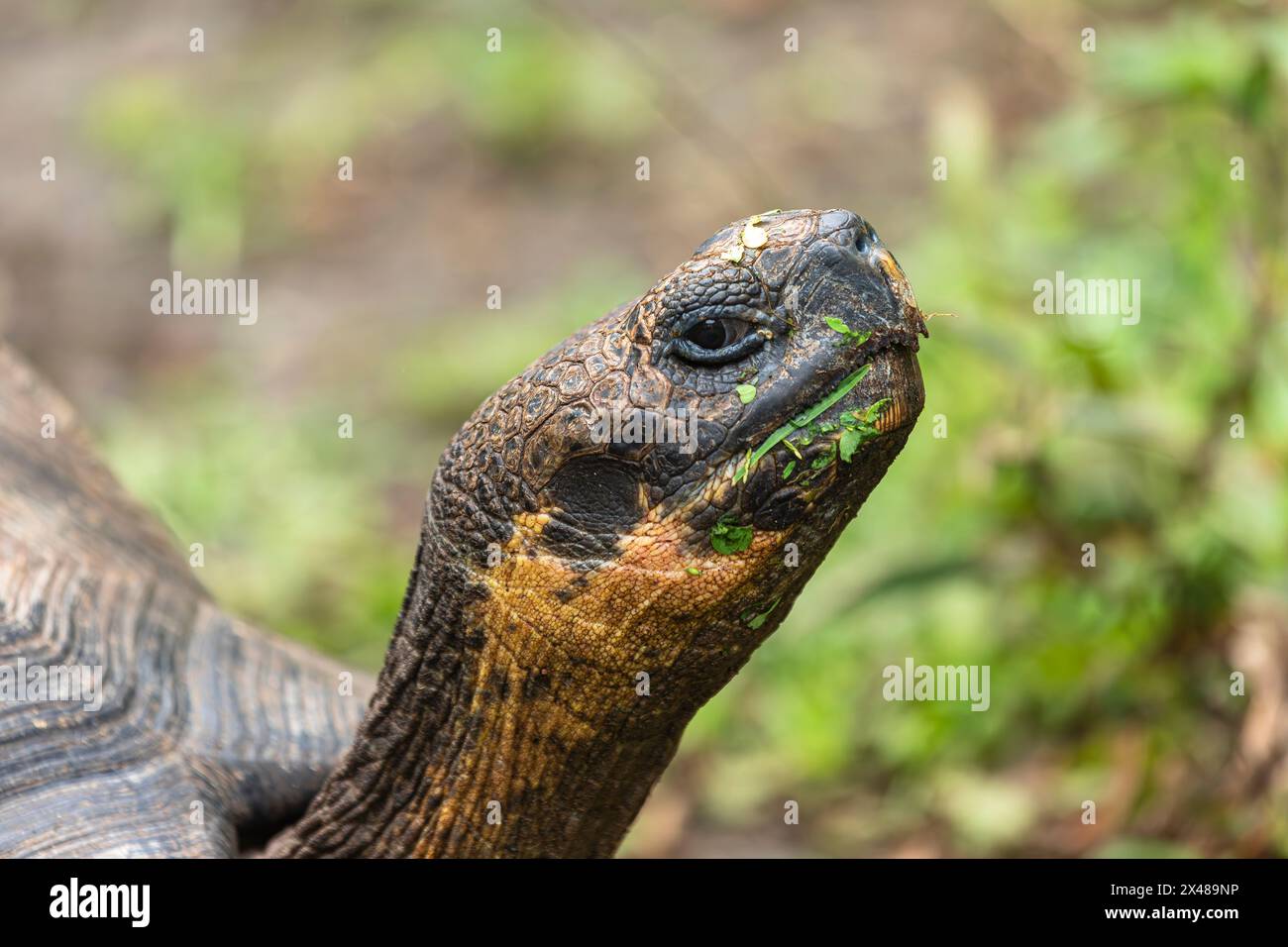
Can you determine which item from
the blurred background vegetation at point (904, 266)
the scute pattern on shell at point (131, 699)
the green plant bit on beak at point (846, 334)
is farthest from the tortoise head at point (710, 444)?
the blurred background vegetation at point (904, 266)

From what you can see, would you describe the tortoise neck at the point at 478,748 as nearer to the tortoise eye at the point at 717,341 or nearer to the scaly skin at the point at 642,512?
the scaly skin at the point at 642,512

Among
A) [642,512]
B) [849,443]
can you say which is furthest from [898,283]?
[642,512]

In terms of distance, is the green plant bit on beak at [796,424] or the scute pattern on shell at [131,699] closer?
the green plant bit on beak at [796,424]

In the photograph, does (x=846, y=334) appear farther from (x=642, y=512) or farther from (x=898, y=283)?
(x=642, y=512)

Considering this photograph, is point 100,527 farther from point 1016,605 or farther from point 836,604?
point 1016,605

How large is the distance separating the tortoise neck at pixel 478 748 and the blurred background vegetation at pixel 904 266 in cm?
183

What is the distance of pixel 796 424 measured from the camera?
2529 millimetres

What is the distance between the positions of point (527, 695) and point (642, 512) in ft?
1.38

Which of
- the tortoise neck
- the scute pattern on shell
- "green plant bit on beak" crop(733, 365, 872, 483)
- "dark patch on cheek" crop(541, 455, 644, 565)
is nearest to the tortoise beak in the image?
"green plant bit on beak" crop(733, 365, 872, 483)

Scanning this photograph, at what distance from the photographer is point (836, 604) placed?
4738 mm

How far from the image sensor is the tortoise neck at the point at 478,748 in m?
2.74

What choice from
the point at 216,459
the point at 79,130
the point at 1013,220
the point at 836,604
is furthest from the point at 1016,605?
the point at 79,130

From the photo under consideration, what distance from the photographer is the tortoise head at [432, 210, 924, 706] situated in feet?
8.32

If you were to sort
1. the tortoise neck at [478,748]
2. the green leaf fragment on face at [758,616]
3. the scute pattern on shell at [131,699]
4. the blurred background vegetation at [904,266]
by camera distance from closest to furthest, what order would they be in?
1. the green leaf fragment on face at [758,616]
2. the tortoise neck at [478,748]
3. the scute pattern on shell at [131,699]
4. the blurred background vegetation at [904,266]
